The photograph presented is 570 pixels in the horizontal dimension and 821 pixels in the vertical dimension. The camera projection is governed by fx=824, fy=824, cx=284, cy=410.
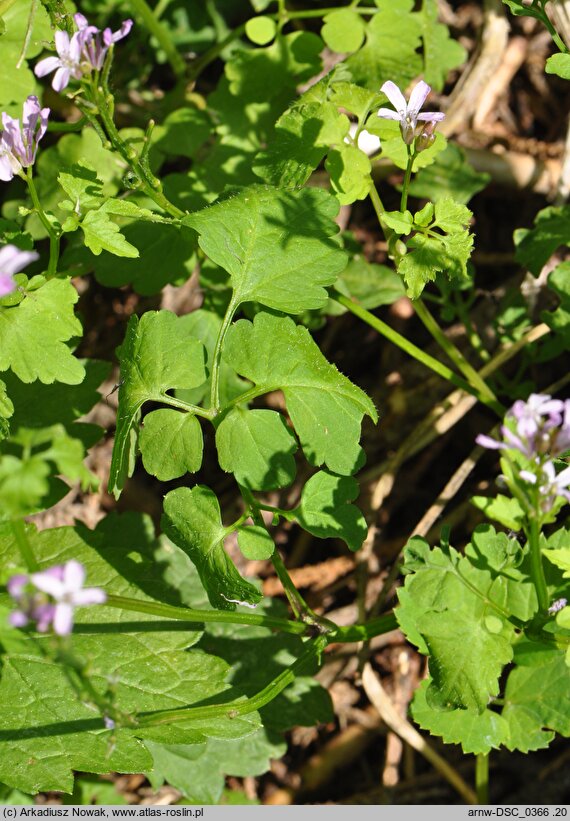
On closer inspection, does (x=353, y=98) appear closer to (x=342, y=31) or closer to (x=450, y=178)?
(x=342, y=31)

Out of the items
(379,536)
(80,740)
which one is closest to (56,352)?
(80,740)

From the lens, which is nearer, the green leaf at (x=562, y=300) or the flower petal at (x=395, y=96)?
the flower petal at (x=395, y=96)

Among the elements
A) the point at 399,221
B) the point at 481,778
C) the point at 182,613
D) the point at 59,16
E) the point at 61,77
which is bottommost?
the point at 481,778

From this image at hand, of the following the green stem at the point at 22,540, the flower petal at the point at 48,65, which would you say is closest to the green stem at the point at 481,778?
the green stem at the point at 22,540

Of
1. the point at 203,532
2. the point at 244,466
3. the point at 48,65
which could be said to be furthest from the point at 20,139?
the point at 203,532

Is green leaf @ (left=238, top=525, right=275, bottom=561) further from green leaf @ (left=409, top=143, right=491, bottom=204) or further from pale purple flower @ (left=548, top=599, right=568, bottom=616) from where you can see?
green leaf @ (left=409, top=143, right=491, bottom=204)

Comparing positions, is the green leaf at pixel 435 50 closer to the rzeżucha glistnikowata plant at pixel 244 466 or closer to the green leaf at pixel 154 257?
the rzeżucha glistnikowata plant at pixel 244 466
